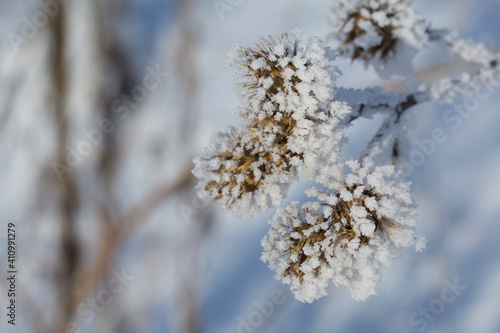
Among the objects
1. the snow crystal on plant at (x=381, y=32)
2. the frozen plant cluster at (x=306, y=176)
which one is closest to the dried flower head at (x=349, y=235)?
the frozen plant cluster at (x=306, y=176)

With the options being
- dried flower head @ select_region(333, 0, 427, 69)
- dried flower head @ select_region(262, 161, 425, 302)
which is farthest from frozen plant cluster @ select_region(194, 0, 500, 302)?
dried flower head @ select_region(333, 0, 427, 69)

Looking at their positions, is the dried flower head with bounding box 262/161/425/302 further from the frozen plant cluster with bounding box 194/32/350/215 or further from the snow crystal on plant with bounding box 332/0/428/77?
the snow crystal on plant with bounding box 332/0/428/77

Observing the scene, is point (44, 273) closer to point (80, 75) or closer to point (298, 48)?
point (80, 75)

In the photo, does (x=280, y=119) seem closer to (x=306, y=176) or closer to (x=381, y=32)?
(x=306, y=176)

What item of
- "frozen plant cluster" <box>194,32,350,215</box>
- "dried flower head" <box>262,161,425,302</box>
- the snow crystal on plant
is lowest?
"dried flower head" <box>262,161,425,302</box>

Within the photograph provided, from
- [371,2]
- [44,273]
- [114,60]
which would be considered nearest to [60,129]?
[114,60]

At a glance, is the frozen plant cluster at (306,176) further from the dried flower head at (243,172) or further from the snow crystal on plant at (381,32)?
the snow crystal on plant at (381,32)
